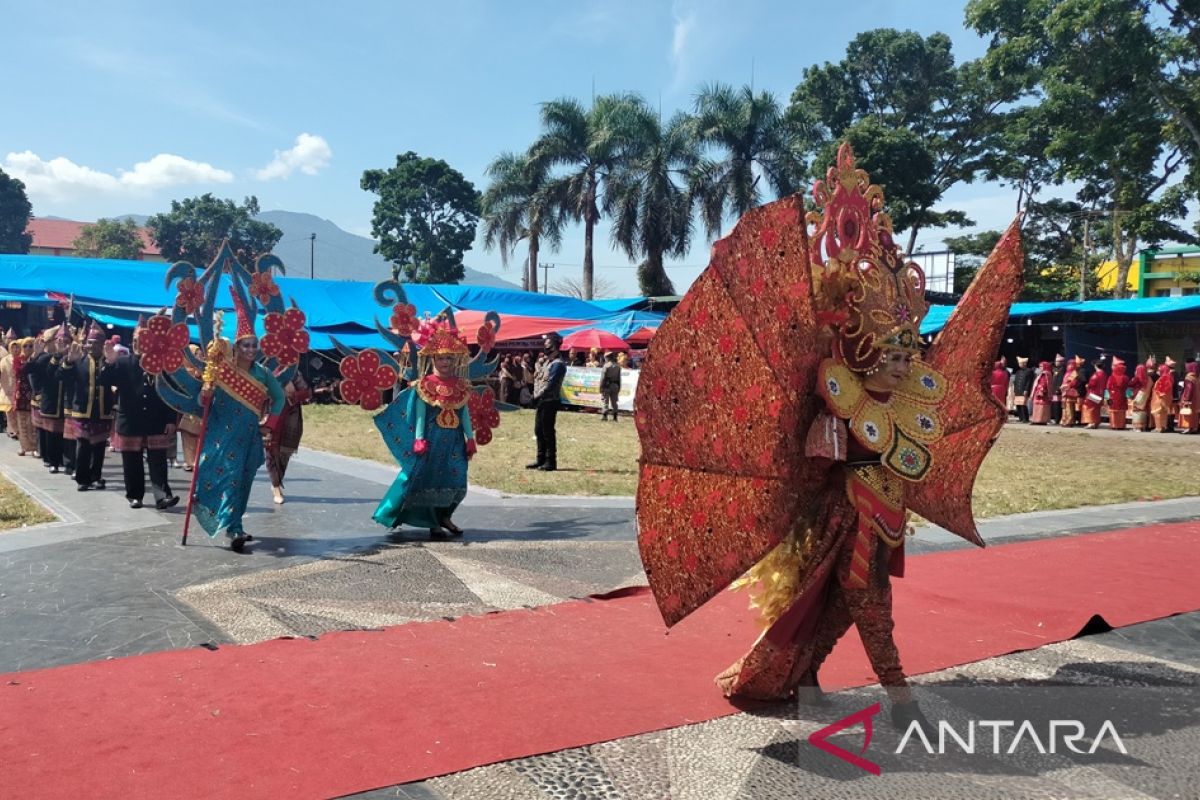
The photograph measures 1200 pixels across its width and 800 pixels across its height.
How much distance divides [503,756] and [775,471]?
1.48 metres

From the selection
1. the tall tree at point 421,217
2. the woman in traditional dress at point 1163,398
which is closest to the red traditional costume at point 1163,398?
the woman in traditional dress at point 1163,398

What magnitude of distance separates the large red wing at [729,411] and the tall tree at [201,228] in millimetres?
59365

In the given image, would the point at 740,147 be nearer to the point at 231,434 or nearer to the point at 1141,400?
the point at 1141,400

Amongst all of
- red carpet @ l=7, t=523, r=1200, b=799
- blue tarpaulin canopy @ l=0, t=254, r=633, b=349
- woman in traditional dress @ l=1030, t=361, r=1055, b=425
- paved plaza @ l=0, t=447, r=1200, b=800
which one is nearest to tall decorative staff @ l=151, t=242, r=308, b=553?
paved plaza @ l=0, t=447, r=1200, b=800

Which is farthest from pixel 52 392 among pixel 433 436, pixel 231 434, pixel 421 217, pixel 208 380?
pixel 421 217

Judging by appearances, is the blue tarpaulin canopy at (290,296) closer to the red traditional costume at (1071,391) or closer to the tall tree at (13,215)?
the red traditional costume at (1071,391)

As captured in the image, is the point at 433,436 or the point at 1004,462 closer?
the point at 433,436

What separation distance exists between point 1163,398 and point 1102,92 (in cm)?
768

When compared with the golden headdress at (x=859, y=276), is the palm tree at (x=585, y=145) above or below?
above

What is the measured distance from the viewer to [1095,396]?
20.3 metres

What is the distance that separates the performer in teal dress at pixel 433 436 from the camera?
25.5ft

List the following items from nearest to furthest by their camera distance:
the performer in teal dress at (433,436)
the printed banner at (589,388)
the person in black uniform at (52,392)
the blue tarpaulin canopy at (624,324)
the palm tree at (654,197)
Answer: the performer in teal dress at (433,436) → the person in black uniform at (52,392) → the printed banner at (589,388) → the blue tarpaulin canopy at (624,324) → the palm tree at (654,197)

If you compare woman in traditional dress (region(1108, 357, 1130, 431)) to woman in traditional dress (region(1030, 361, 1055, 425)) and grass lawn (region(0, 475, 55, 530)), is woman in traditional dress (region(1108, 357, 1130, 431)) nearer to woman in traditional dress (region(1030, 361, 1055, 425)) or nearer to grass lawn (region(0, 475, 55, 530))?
woman in traditional dress (region(1030, 361, 1055, 425))

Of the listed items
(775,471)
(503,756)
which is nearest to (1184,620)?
(775,471)
